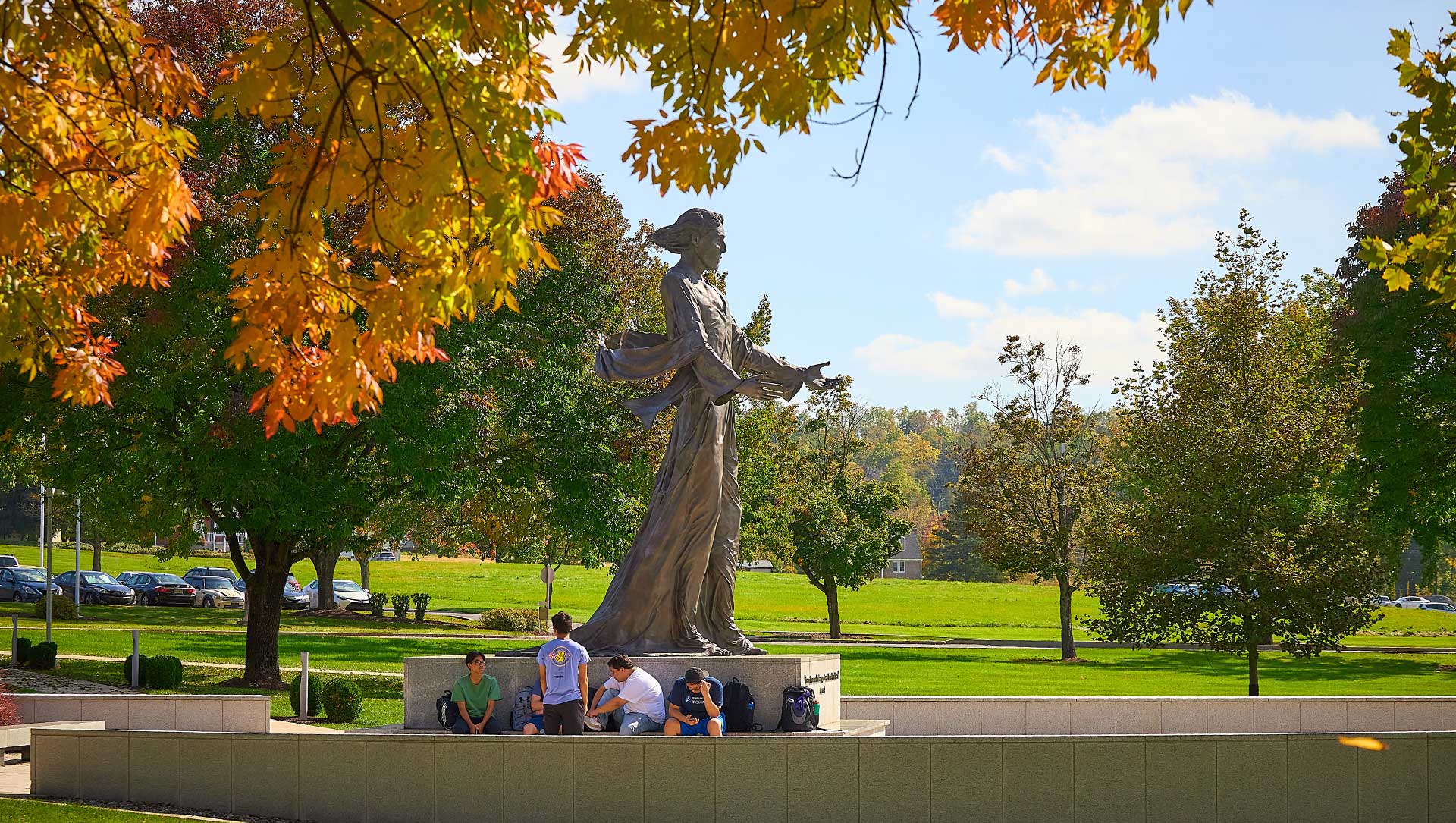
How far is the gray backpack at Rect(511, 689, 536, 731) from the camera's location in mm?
12055

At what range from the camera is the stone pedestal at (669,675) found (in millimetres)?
11781

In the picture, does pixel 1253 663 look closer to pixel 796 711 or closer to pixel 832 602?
pixel 796 711

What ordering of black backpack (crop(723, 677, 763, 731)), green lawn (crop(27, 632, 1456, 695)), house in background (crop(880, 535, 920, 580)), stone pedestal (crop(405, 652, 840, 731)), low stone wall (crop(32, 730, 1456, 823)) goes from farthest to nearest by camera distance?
house in background (crop(880, 535, 920, 580)), green lawn (crop(27, 632, 1456, 695)), stone pedestal (crop(405, 652, 840, 731)), black backpack (crop(723, 677, 763, 731)), low stone wall (crop(32, 730, 1456, 823))

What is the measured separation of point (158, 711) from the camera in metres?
18.2

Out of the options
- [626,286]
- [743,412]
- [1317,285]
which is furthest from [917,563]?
[626,286]

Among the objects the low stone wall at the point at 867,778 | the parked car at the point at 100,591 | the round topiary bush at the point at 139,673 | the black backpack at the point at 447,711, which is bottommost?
the parked car at the point at 100,591

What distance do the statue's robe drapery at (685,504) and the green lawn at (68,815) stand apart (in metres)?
3.76

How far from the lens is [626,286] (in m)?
31.8

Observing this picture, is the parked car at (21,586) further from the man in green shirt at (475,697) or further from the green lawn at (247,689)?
the man in green shirt at (475,697)

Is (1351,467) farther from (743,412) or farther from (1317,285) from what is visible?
(1317,285)

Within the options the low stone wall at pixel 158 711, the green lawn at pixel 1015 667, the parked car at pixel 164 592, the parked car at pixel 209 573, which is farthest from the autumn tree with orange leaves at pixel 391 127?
the parked car at pixel 209 573

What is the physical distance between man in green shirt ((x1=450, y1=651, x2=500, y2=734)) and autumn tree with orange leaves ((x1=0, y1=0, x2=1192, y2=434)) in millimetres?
4324

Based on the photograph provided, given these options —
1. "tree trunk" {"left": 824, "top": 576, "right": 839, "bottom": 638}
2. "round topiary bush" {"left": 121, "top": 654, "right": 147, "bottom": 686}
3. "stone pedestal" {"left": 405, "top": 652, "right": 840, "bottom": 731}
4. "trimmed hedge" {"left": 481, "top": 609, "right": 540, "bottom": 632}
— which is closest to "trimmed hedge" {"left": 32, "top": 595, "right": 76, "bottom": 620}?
"trimmed hedge" {"left": 481, "top": 609, "right": 540, "bottom": 632}

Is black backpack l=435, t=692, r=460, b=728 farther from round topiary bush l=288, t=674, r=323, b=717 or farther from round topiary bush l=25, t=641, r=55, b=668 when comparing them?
round topiary bush l=25, t=641, r=55, b=668
